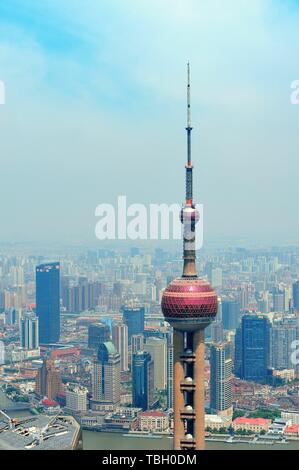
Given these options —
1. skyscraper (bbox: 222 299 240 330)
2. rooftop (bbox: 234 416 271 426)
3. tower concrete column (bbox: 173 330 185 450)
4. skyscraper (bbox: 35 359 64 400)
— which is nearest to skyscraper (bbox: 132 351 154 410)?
skyscraper (bbox: 35 359 64 400)

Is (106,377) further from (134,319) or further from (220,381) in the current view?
(134,319)

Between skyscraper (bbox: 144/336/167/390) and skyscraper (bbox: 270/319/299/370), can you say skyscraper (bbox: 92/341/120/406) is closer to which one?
skyscraper (bbox: 144/336/167/390)

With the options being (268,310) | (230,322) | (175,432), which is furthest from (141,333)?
(175,432)

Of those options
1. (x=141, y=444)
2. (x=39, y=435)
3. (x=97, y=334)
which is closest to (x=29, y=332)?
(x=97, y=334)

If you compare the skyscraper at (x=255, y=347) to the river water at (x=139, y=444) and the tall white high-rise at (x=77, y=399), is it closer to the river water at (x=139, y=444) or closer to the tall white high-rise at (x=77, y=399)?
the tall white high-rise at (x=77, y=399)

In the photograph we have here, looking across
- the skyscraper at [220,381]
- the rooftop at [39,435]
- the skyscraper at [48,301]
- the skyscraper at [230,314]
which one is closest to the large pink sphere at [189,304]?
the rooftop at [39,435]

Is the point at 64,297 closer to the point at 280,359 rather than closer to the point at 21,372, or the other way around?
the point at 21,372

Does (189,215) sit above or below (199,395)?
above
